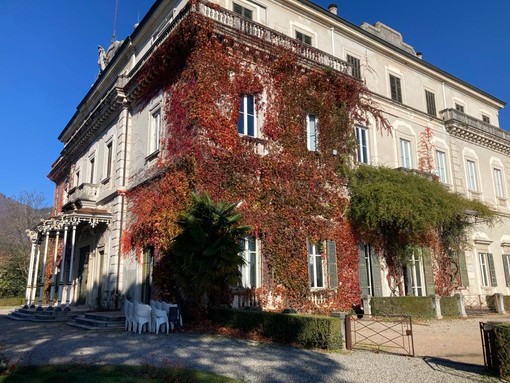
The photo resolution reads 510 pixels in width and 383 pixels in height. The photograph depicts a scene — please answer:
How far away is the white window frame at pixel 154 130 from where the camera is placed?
15887mm

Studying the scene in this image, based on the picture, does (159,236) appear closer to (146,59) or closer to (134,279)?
(134,279)

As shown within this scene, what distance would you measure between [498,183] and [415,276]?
11.8 metres

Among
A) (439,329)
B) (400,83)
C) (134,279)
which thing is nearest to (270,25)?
(400,83)

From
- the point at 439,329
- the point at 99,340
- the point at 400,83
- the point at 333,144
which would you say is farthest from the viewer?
the point at 400,83

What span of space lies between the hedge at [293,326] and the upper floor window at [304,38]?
12.1 m

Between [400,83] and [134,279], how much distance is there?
53.9ft

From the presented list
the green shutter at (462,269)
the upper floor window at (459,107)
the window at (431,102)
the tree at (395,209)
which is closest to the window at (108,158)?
the tree at (395,209)

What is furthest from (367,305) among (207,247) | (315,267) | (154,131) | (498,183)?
(498,183)

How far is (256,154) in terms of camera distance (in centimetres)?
1390

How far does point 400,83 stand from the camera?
2158 cm

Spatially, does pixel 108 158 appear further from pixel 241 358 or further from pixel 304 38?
pixel 241 358

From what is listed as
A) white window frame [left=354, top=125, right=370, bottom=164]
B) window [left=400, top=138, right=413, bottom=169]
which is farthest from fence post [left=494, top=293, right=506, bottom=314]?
white window frame [left=354, top=125, right=370, bottom=164]

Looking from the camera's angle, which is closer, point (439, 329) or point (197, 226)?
point (197, 226)

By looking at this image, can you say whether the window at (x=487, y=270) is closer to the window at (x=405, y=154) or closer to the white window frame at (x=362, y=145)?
the window at (x=405, y=154)
